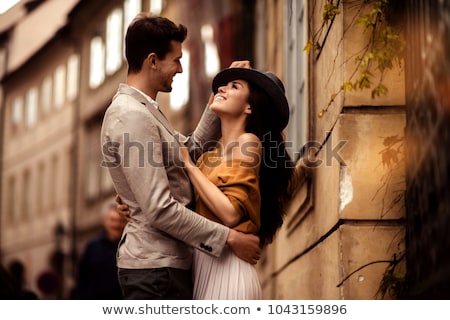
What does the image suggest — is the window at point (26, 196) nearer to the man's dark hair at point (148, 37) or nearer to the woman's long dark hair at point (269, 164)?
the woman's long dark hair at point (269, 164)

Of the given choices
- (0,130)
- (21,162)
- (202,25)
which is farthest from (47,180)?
(202,25)

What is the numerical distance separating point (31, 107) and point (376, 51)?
24132mm

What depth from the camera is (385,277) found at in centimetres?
420

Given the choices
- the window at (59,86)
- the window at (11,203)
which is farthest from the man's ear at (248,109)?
the window at (11,203)

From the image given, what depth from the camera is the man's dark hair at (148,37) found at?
4078 millimetres

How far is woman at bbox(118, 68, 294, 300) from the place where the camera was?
394cm

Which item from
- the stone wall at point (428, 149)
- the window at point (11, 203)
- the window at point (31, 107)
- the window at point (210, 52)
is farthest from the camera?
the window at point (11, 203)

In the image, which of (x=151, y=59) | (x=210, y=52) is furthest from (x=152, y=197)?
(x=210, y=52)

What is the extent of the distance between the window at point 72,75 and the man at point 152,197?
68.5 ft

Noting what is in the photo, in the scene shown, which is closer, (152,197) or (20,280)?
(152,197)

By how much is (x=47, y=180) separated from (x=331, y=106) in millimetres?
25498

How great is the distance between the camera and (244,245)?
391cm

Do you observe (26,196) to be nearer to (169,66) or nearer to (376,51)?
(169,66)

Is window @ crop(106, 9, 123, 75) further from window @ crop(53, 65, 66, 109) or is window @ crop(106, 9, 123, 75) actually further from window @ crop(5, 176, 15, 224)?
window @ crop(5, 176, 15, 224)
